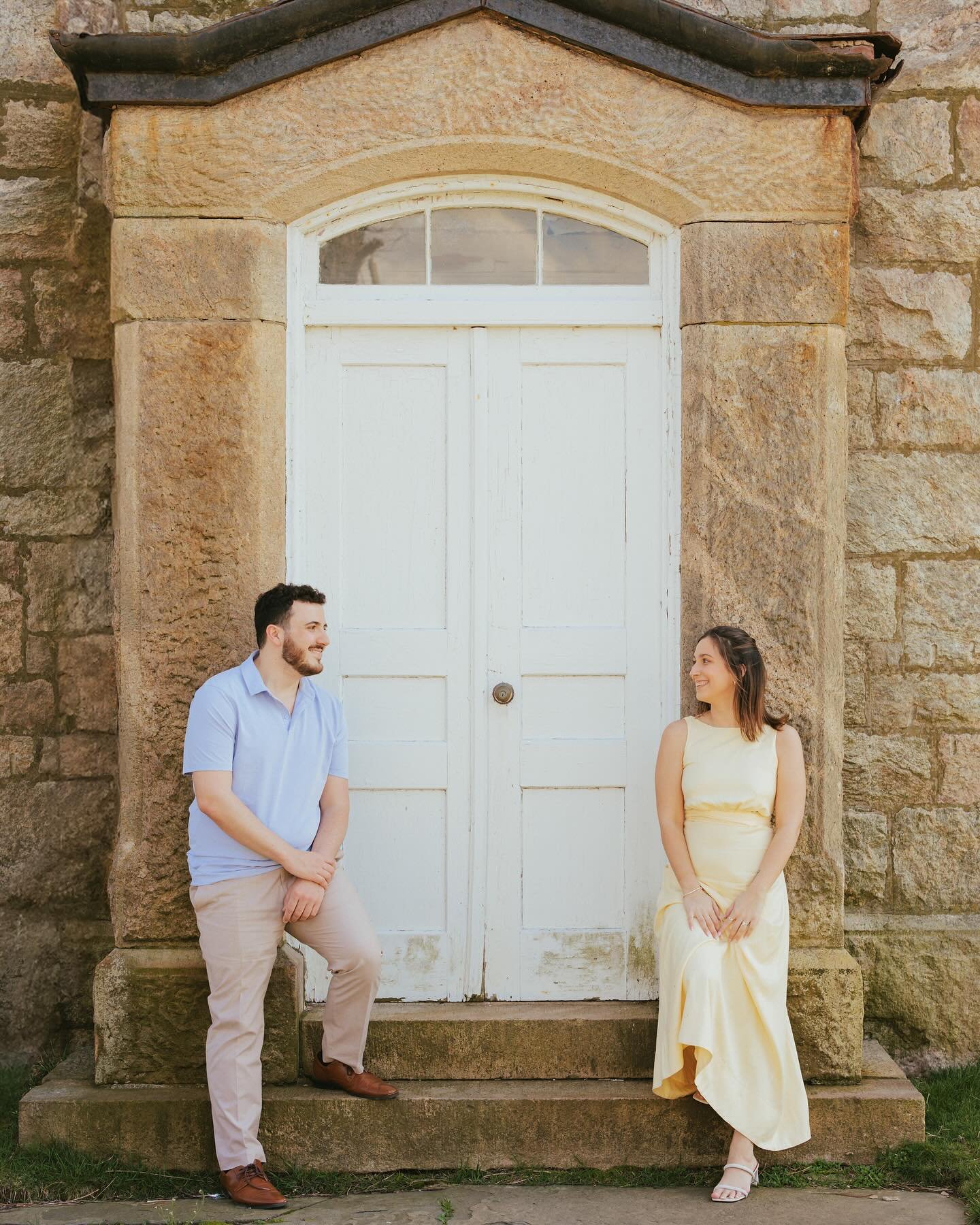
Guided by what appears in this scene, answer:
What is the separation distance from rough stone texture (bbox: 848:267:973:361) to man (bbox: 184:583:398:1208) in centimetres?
222

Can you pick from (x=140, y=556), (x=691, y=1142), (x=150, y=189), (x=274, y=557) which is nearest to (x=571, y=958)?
(x=691, y=1142)

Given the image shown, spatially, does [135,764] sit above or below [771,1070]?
above

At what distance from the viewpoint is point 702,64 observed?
3949 mm

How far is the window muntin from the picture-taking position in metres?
4.27

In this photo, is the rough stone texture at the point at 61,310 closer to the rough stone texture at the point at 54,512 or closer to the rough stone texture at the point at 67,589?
the rough stone texture at the point at 54,512

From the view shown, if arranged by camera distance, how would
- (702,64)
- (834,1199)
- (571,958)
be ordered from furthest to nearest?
1. (571,958)
2. (702,64)
3. (834,1199)

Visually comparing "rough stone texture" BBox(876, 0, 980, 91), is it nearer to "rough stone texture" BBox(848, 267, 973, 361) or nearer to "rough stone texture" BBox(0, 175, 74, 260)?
"rough stone texture" BBox(848, 267, 973, 361)

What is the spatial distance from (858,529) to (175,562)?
238 cm

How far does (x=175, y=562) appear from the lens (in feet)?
13.1

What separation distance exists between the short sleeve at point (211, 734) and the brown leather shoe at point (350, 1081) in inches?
40.9

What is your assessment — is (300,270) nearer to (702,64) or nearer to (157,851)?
(702,64)

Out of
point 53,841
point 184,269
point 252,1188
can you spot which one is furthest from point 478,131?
point 252,1188

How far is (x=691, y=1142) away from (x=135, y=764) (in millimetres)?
2104

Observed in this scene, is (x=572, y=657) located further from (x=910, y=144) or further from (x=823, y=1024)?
(x=910, y=144)
